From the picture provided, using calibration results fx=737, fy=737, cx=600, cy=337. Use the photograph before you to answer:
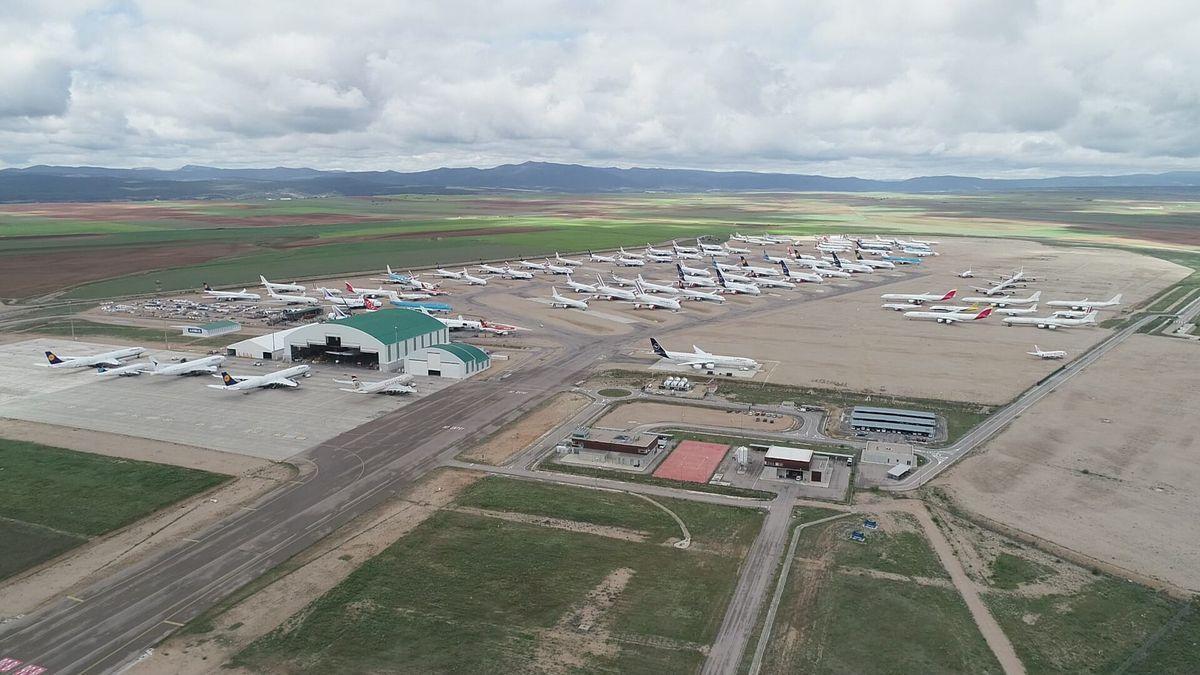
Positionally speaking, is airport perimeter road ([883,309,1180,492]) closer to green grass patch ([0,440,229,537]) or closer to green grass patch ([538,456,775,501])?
green grass patch ([538,456,775,501])

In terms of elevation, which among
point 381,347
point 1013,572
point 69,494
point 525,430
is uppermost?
point 381,347

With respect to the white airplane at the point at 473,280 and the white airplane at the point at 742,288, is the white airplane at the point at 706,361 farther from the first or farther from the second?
the white airplane at the point at 473,280

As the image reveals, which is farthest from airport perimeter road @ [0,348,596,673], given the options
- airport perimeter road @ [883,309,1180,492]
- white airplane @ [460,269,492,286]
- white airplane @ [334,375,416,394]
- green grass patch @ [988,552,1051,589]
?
white airplane @ [460,269,492,286]

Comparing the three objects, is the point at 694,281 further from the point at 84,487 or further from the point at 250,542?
the point at 250,542

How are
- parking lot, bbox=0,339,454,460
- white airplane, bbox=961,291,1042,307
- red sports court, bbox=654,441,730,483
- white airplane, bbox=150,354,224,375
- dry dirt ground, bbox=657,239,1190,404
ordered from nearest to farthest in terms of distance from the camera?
red sports court, bbox=654,441,730,483 → parking lot, bbox=0,339,454,460 → dry dirt ground, bbox=657,239,1190,404 → white airplane, bbox=150,354,224,375 → white airplane, bbox=961,291,1042,307

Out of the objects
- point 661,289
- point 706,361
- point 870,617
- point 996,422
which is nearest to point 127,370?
point 706,361

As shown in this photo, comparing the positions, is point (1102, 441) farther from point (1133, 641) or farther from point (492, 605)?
point (492, 605)

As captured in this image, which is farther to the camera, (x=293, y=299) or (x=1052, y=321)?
(x=293, y=299)

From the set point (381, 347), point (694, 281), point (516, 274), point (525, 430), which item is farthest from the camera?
point (516, 274)
